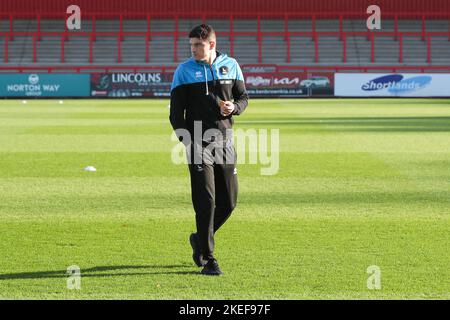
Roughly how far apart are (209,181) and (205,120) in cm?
51

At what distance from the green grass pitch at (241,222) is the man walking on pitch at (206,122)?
21.4 inches

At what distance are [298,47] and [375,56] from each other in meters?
4.70

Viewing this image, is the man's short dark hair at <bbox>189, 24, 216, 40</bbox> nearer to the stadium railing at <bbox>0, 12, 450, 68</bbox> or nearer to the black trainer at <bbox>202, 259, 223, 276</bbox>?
the black trainer at <bbox>202, 259, 223, 276</bbox>

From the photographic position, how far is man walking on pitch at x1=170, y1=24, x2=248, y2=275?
8094 mm

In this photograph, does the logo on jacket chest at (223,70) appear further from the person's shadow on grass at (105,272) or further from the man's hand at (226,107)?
the person's shadow on grass at (105,272)

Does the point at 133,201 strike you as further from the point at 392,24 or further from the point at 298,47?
the point at 392,24

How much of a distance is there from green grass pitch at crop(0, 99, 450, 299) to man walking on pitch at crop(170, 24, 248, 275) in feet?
1.79

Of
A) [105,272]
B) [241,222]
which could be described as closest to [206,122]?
[105,272]

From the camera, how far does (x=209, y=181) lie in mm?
8125

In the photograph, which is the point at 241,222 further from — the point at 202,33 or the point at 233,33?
the point at 233,33

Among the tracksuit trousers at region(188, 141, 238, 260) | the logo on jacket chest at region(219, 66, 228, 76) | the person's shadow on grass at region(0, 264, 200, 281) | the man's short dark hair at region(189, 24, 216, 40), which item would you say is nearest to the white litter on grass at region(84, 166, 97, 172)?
the person's shadow on grass at region(0, 264, 200, 281)

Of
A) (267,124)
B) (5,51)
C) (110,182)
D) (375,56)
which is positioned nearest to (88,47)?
(5,51)

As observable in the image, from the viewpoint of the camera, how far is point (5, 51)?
5731cm

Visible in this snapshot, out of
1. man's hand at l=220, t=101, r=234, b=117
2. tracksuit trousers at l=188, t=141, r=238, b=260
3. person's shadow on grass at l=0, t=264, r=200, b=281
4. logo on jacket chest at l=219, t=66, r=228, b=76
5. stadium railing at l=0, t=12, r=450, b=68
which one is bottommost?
person's shadow on grass at l=0, t=264, r=200, b=281
